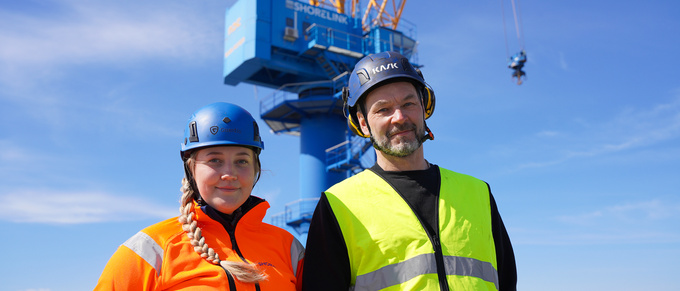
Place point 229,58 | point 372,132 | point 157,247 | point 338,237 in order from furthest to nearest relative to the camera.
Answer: point 229,58
point 372,132
point 338,237
point 157,247

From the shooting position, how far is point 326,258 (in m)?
3.73

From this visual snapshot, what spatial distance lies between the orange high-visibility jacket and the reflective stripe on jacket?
52 cm

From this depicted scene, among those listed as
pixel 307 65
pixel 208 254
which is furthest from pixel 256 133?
pixel 307 65

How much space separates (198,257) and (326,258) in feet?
2.80

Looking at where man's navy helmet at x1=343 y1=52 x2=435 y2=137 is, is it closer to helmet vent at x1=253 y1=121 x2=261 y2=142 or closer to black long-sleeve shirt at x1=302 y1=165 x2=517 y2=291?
black long-sleeve shirt at x1=302 y1=165 x2=517 y2=291

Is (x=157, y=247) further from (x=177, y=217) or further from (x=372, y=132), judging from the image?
(x=372, y=132)

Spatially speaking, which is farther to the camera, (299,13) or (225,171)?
(299,13)

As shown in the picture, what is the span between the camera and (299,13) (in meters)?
26.6

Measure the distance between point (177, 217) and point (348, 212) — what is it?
3.99ft

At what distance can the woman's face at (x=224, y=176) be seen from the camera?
382 centimetres

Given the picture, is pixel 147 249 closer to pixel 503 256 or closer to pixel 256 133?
pixel 256 133

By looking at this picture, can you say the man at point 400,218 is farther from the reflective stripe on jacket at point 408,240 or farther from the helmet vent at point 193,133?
the helmet vent at point 193,133

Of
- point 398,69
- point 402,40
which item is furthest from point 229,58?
point 398,69

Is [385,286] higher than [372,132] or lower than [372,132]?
lower
